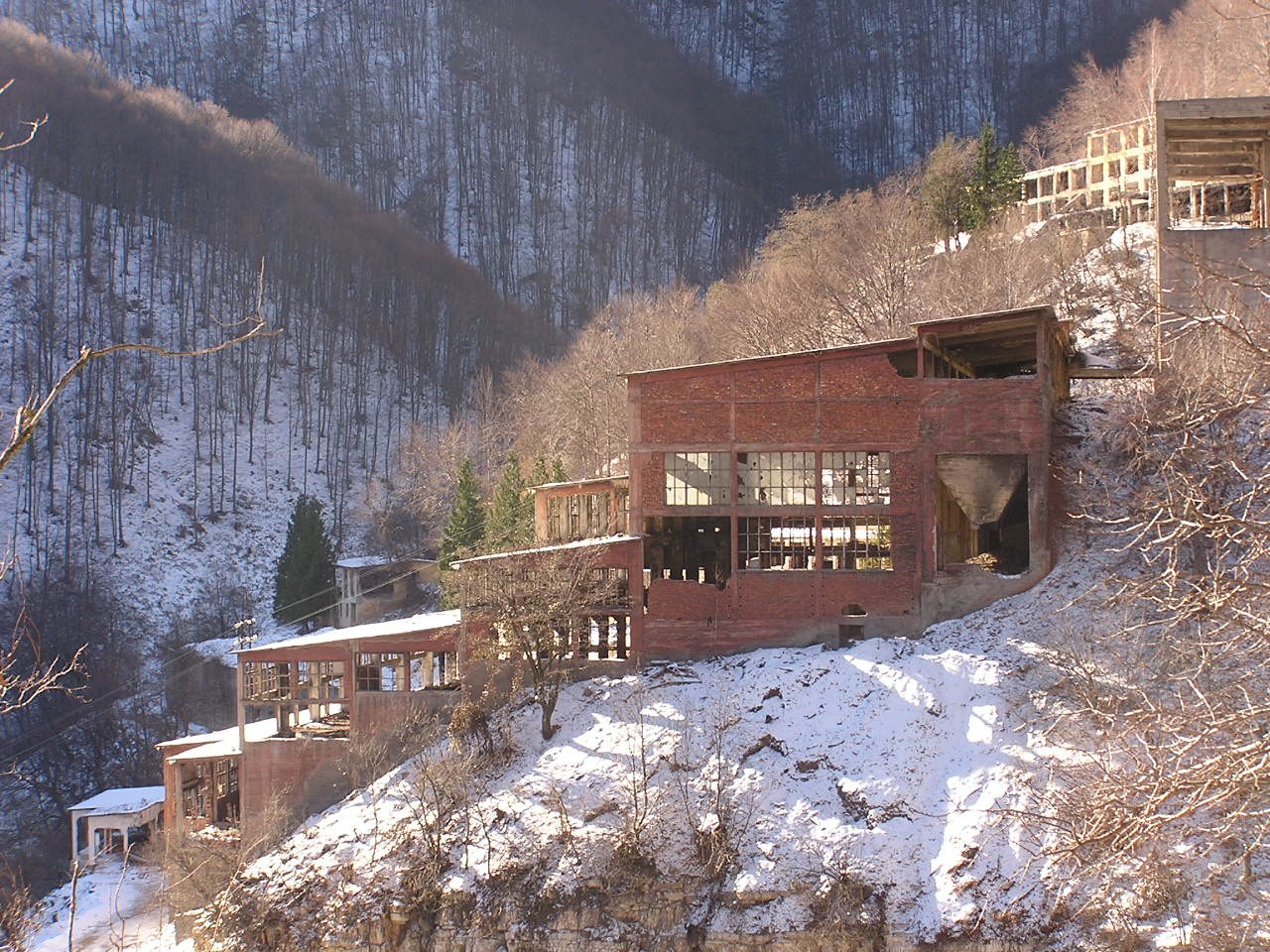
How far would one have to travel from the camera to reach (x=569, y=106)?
330 ft

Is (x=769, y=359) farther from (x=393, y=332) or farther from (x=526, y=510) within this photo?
(x=393, y=332)

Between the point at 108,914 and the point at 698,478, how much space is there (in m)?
17.5

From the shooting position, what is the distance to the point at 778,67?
387 ft

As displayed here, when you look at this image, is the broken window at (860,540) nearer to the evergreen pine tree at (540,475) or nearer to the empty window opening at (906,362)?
the empty window opening at (906,362)

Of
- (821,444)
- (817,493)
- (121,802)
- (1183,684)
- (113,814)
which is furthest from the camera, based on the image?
(121,802)

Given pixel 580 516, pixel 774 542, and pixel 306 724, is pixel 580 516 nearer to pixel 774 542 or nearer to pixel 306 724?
pixel 774 542

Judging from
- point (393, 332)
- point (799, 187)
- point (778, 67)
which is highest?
point (778, 67)

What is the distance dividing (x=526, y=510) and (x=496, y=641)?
40.9 ft

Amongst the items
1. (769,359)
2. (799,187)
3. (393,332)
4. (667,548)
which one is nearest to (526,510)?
(667,548)

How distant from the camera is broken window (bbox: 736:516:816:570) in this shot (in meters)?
24.6

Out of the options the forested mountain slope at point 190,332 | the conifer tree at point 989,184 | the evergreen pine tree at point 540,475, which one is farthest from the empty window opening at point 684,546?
the forested mountain slope at point 190,332

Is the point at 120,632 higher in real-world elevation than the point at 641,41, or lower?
lower

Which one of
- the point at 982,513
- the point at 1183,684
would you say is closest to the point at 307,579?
the point at 982,513

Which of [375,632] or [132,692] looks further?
[132,692]
